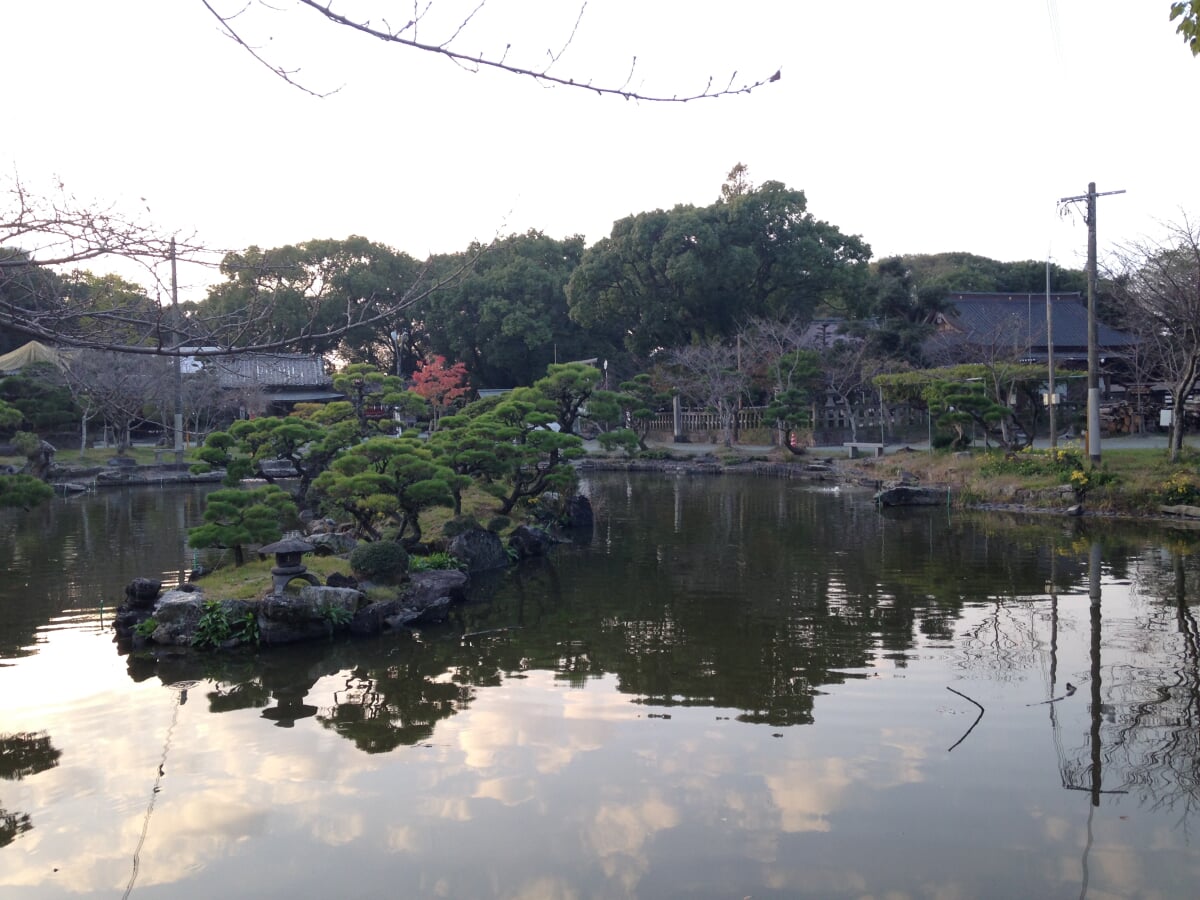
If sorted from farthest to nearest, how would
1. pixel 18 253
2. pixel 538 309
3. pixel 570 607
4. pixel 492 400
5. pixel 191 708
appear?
pixel 538 309 < pixel 492 400 < pixel 570 607 < pixel 191 708 < pixel 18 253

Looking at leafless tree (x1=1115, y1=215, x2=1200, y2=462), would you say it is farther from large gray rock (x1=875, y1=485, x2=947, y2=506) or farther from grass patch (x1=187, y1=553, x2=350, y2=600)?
grass patch (x1=187, y1=553, x2=350, y2=600)

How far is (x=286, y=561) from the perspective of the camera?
914 centimetres

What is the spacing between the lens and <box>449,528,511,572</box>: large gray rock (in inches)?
480

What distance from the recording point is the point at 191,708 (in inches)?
283

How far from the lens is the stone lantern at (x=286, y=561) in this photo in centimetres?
908

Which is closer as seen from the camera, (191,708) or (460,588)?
(191,708)

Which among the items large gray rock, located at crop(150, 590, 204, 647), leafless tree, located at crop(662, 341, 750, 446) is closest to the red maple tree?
leafless tree, located at crop(662, 341, 750, 446)

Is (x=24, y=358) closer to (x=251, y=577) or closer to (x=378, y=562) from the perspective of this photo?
(x=251, y=577)

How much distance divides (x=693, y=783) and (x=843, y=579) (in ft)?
20.4

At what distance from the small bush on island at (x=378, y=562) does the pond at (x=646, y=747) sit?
0.86 m

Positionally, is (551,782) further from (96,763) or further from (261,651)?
(261,651)

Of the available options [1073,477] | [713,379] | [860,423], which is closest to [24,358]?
[713,379]

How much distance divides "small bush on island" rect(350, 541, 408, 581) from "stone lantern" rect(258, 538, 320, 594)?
2.82 feet

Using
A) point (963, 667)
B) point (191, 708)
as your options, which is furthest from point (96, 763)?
point (963, 667)
